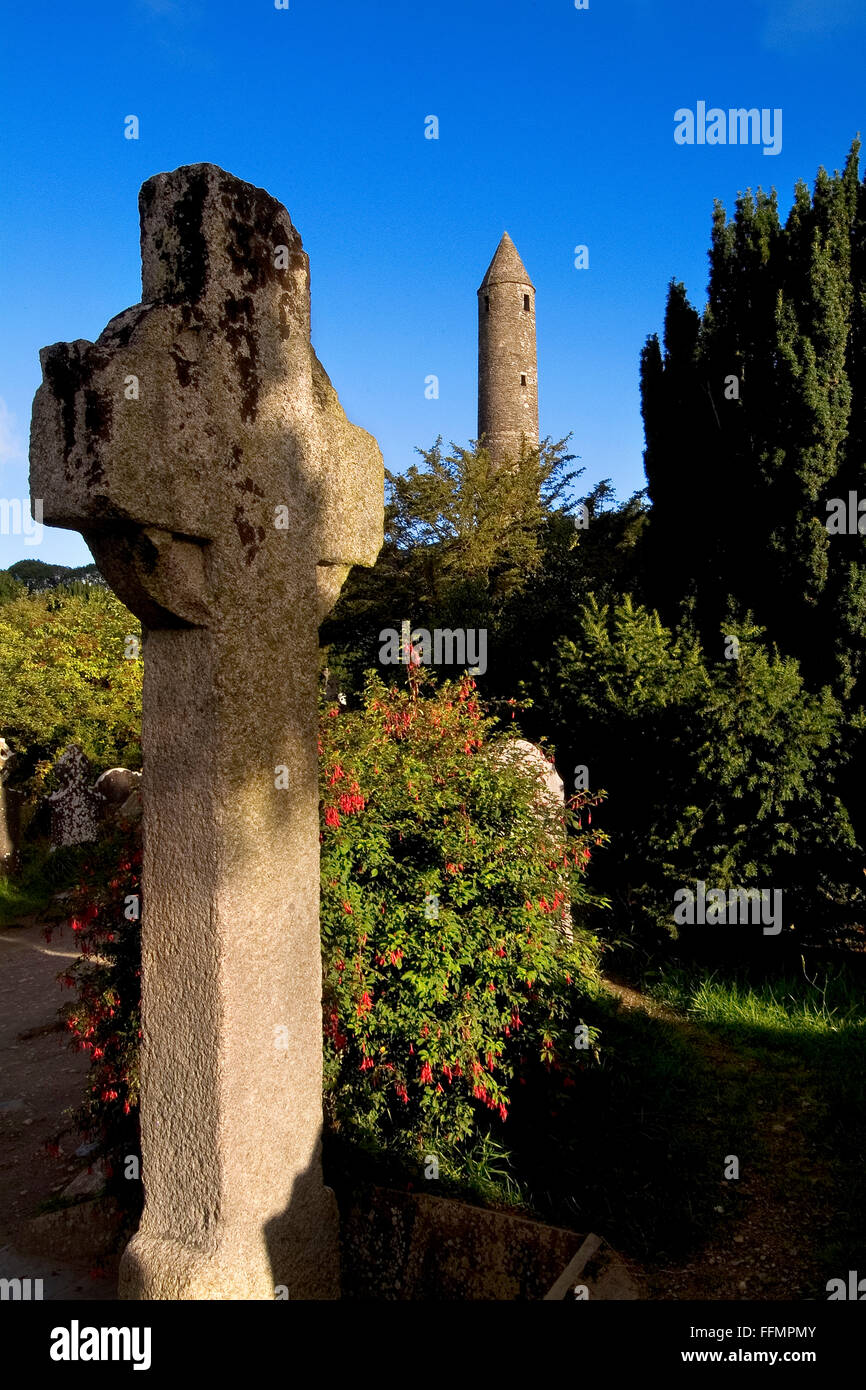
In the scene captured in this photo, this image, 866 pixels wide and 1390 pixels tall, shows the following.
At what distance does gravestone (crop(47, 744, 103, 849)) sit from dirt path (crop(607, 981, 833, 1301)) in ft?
28.6

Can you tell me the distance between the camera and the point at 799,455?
9.17 m

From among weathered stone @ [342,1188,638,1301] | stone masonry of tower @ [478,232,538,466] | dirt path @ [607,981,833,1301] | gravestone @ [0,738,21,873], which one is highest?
stone masonry of tower @ [478,232,538,466]

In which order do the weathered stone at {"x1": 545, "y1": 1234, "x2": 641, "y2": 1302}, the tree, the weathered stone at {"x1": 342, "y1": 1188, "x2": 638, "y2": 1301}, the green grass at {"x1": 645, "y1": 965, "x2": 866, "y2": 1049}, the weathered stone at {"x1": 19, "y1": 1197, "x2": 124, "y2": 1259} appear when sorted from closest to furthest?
the weathered stone at {"x1": 545, "y1": 1234, "x2": 641, "y2": 1302}
the weathered stone at {"x1": 342, "y1": 1188, "x2": 638, "y2": 1301}
the weathered stone at {"x1": 19, "y1": 1197, "x2": 124, "y2": 1259}
the green grass at {"x1": 645, "y1": 965, "x2": 866, "y2": 1049}
the tree

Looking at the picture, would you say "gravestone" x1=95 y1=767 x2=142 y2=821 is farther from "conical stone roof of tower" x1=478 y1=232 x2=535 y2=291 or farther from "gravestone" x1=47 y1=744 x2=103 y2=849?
"conical stone roof of tower" x1=478 y1=232 x2=535 y2=291

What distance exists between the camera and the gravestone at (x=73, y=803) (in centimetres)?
1206

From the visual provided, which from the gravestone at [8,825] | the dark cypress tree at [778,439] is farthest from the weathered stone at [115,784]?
the dark cypress tree at [778,439]

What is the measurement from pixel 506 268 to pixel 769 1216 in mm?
36879

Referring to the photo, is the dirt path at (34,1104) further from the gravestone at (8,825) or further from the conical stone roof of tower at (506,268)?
the conical stone roof of tower at (506,268)

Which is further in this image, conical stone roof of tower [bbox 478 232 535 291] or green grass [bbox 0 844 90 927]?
conical stone roof of tower [bbox 478 232 535 291]

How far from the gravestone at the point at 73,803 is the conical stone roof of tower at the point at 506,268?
→ 29556 millimetres

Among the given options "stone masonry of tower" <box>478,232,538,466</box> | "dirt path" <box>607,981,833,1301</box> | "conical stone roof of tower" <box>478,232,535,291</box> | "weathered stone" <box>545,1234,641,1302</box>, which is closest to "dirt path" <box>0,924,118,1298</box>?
"weathered stone" <box>545,1234,641,1302</box>

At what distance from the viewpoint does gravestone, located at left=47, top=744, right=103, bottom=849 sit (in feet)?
39.6

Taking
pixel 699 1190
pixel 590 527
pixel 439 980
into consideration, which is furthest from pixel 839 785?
pixel 590 527

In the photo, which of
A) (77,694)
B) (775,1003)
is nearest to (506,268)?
(77,694)
